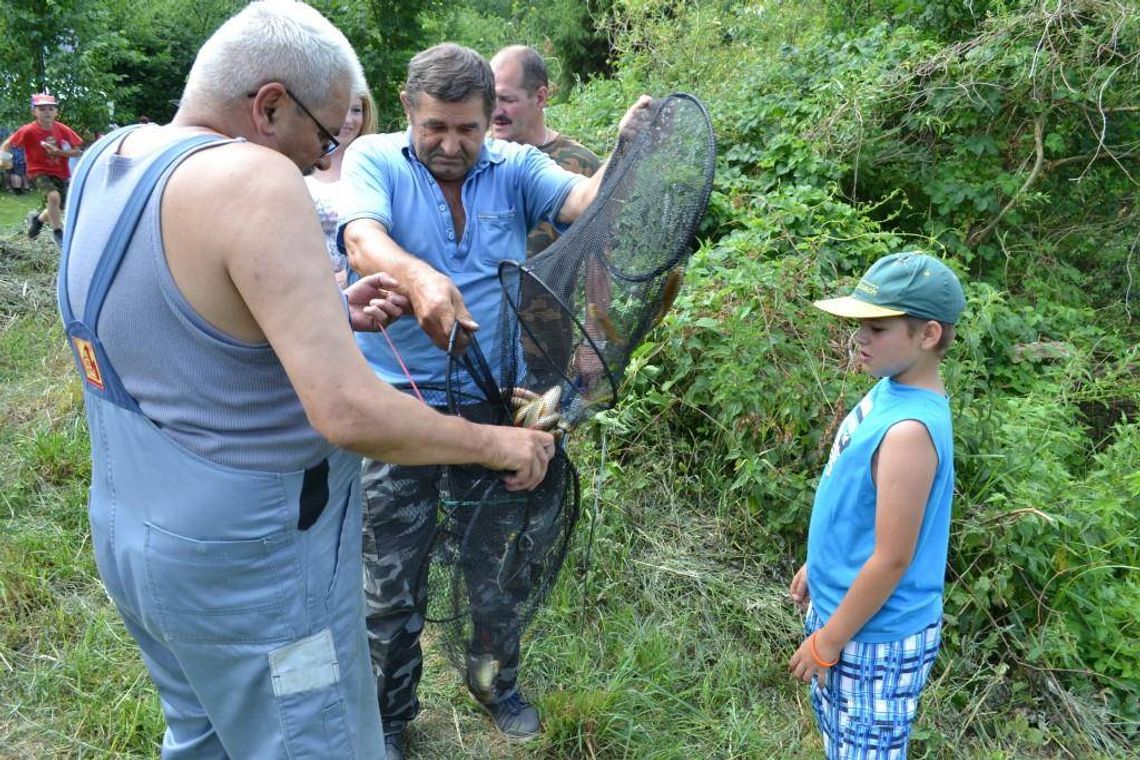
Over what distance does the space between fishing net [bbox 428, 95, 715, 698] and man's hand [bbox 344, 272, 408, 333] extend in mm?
210

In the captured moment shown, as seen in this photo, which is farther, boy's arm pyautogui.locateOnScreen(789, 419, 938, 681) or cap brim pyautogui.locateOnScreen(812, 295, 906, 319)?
cap brim pyautogui.locateOnScreen(812, 295, 906, 319)

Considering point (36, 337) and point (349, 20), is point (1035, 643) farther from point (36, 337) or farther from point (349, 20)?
point (349, 20)

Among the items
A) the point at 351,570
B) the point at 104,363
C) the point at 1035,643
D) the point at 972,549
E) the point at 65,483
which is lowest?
the point at 1035,643

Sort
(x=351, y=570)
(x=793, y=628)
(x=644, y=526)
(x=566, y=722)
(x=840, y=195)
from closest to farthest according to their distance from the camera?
(x=351, y=570), (x=566, y=722), (x=793, y=628), (x=644, y=526), (x=840, y=195)

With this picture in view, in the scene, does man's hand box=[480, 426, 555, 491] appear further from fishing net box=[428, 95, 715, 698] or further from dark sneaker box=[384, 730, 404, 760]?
dark sneaker box=[384, 730, 404, 760]

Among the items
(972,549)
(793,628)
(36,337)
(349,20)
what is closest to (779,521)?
(793,628)

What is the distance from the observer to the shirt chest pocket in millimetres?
2678

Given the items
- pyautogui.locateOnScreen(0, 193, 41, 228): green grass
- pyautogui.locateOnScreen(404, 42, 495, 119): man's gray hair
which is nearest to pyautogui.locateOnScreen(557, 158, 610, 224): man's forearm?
pyautogui.locateOnScreen(404, 42, 495, 119): man's gray hair

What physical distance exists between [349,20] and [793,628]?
16177mm

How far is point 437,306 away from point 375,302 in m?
0.20

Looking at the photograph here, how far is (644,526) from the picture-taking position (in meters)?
4.03

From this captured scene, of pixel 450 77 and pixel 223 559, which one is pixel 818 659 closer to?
pixel 223 559

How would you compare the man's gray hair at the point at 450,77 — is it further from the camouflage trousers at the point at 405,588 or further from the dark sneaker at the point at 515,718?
the dark sneaker at the point at 515,718

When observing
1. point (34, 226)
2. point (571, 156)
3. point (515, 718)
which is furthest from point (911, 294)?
point (34, 226)
